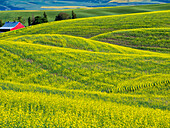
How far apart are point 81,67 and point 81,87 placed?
21.6 feet

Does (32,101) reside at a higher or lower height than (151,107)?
higher

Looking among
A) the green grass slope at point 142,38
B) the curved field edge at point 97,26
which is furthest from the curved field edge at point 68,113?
the curved field edge at point 97,26

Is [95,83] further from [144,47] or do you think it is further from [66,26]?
[66,26]

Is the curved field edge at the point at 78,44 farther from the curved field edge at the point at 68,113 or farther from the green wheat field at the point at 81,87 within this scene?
the curved field edge at the point at 68,113

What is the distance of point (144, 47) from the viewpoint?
48.1 m

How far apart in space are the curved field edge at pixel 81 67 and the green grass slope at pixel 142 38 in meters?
12.8

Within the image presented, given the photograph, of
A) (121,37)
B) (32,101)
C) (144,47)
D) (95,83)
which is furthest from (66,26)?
(32,101)

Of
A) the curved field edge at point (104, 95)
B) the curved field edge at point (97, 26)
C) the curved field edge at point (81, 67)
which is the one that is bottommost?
the curved field edge at point (104, 95)


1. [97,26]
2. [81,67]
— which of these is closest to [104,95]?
[81,67]

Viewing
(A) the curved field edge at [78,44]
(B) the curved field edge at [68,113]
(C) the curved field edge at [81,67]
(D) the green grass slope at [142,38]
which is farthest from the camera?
(D) the green grass slope at [142,38]

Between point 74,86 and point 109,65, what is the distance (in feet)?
34.8

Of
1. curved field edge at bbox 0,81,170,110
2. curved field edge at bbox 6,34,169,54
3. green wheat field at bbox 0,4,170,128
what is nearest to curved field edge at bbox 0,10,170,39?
curved field edge at bbox 6,34,169,54

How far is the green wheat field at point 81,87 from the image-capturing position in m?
17.2

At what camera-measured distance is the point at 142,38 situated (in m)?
52.9
